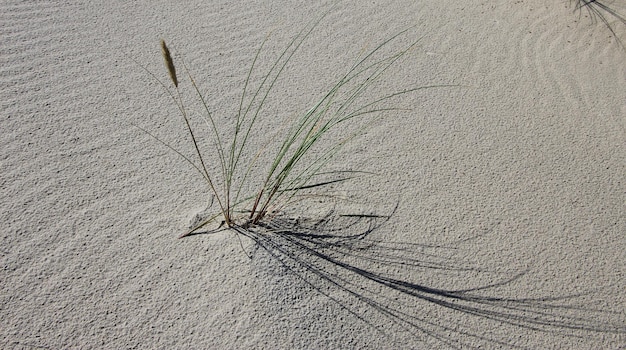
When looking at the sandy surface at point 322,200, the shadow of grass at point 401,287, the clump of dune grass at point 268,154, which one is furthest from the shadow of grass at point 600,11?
the shadow of grass at point 401,287

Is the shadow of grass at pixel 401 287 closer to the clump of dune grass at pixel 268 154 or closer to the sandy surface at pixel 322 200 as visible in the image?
the sandy surface at pixel 322 200

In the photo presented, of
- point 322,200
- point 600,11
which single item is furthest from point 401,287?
point 600,11

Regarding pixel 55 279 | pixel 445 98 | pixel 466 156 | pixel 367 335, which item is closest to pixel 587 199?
pixel 466 156

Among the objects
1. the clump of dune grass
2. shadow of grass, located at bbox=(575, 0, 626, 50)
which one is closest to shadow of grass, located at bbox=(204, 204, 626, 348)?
the clump of dune grass

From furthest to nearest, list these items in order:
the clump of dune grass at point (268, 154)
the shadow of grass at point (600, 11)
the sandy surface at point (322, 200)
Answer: the shadow of grass at point (600, 11) → the clump of dune grass at point (268, 154) → the sandy surface at point (322, 200)

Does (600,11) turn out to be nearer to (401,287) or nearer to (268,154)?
(268,154)

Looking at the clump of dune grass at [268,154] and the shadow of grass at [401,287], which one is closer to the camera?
the shadow of grass at [401,287]

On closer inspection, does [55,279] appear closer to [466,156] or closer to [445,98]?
[466,156]
